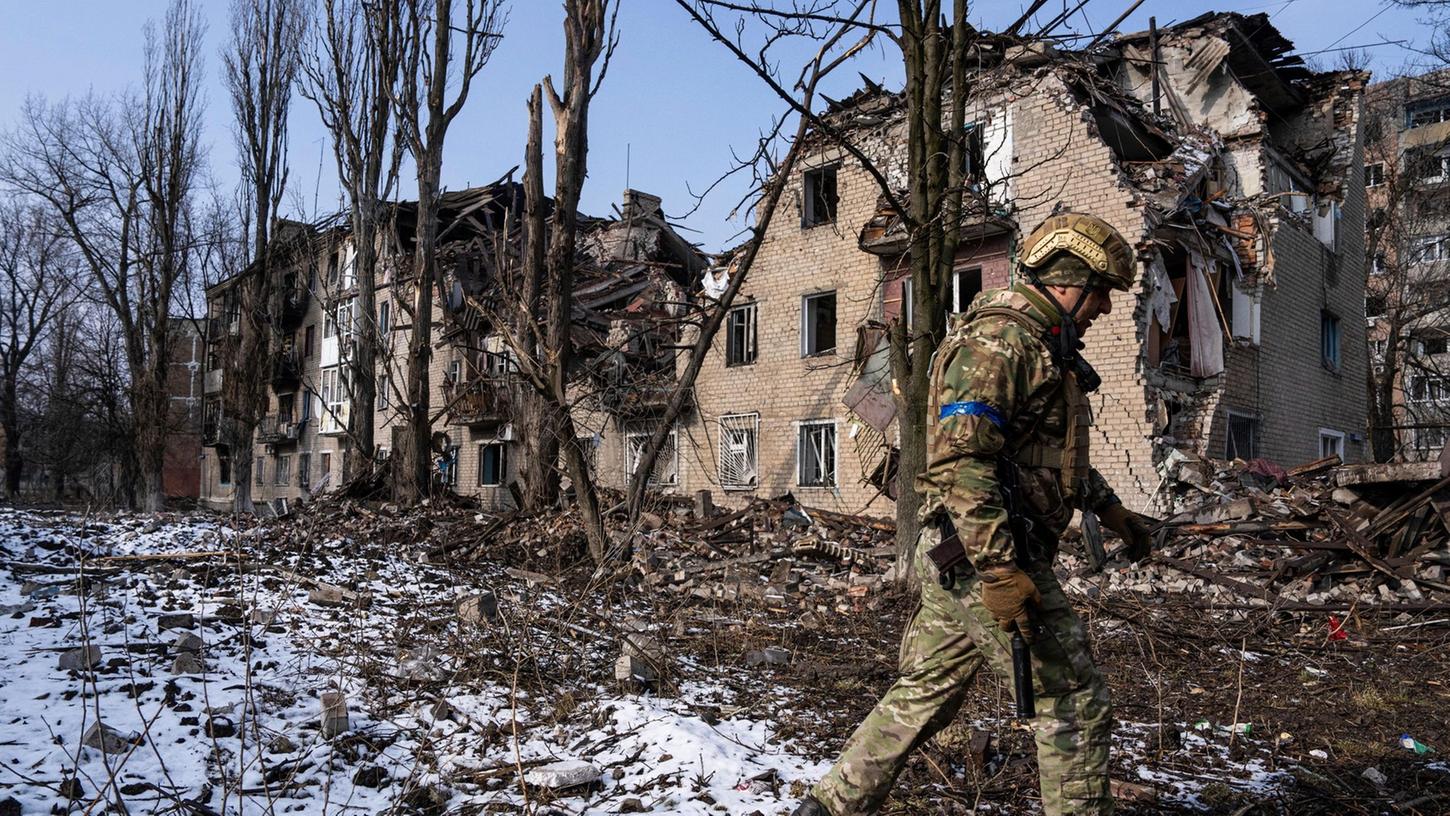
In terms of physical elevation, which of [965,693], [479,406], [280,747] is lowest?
[280,747]

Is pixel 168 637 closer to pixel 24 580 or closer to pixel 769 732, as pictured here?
pixel 24 580

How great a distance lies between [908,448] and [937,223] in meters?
1.94

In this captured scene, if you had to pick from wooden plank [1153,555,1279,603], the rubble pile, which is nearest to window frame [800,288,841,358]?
the rubble pile

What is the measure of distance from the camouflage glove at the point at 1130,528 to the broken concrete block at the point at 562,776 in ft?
6.95

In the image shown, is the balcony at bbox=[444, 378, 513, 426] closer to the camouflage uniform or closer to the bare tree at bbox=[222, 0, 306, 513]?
the bare tree at bbox=[222, 0, 306, 513]

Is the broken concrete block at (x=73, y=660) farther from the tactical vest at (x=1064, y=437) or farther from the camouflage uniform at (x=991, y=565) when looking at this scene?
the tactical vest at (x=1064, y=437)

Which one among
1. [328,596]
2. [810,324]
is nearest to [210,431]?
[810,324]

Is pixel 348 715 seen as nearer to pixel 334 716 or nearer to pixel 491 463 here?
pixel 334 716

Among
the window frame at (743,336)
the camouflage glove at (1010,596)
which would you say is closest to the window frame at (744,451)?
the window frame at (743,336)

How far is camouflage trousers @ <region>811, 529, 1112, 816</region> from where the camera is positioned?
250 centimetres

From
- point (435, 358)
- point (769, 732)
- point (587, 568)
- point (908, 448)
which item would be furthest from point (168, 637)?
point (435, 358)

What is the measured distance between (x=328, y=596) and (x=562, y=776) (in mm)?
3395

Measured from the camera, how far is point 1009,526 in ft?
8.44

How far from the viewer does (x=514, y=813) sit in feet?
10.1
